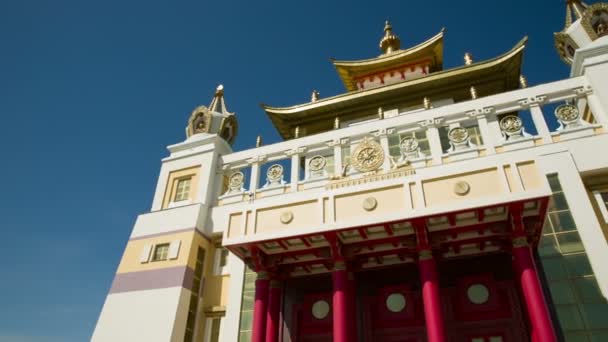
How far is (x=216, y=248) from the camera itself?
17875 millimetres

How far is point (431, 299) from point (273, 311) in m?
5.03

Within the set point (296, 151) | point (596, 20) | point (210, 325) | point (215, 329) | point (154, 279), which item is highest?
point (596, 20)

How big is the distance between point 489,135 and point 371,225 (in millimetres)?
7489

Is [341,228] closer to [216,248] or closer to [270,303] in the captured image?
A: [270,303]

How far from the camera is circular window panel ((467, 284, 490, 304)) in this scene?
13.4 metres

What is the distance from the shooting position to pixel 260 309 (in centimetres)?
1308

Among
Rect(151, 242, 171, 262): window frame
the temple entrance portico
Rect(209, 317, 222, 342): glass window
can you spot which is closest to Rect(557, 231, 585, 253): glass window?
the temple entrance portico

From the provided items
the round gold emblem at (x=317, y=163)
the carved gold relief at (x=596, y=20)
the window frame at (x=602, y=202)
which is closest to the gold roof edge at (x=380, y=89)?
the carved gold relief at (x=596, y=20)

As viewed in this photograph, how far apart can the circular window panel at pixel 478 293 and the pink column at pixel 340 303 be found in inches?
173

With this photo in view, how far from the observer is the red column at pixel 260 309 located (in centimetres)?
1270

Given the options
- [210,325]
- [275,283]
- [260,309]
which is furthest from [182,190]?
[260,309]

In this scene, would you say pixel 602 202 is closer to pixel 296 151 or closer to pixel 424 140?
pixel 424 140

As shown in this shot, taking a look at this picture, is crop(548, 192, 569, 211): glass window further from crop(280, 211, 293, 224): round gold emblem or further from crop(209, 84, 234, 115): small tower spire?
crop(209, 84, 234, 115): small tower spire

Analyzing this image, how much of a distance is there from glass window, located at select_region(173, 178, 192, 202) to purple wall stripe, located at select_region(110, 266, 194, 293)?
381cm
